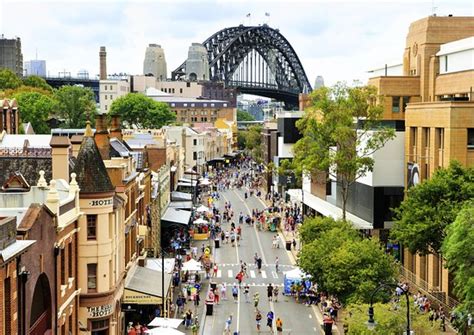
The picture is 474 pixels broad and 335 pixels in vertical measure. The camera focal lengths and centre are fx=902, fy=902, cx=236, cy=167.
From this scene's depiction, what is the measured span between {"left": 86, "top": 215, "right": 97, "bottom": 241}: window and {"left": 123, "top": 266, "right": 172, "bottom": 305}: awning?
23.7ft

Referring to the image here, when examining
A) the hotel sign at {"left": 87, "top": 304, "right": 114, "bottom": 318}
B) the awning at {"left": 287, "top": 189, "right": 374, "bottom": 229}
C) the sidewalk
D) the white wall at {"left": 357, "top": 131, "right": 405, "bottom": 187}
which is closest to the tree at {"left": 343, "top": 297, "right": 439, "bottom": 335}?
the hotel sign at {"left": 87, "top": 304, "right": 114, "bottom": 318}

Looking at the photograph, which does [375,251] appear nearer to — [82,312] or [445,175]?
[445,175]

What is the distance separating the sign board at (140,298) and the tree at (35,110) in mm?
95482

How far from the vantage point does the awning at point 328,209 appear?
71438mm

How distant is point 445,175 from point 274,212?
60.4 m

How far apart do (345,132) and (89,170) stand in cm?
3288

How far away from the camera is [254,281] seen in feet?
220

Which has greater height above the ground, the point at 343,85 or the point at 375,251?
the point at 343,85

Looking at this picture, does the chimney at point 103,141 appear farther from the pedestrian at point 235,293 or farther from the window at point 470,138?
the window at point 470,138

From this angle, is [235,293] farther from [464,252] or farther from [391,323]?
[391,323]

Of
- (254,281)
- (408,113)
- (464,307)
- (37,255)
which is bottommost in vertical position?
(254,281)

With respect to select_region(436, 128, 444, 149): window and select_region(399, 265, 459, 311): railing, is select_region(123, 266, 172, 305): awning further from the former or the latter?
select_region(436, 128, 444, 149): window

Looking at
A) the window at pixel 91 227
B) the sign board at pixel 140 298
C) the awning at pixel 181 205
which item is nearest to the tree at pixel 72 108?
the awning at pixel 181 205

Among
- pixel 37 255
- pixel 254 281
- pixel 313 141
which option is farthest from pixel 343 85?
pixel 37 255
